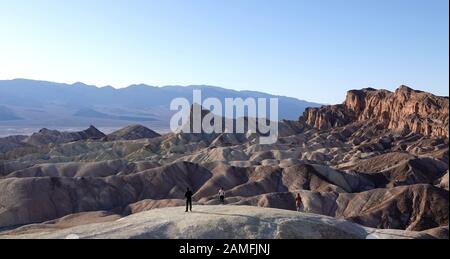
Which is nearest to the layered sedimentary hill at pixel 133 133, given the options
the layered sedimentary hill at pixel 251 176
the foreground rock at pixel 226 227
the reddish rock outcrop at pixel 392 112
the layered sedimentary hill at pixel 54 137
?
the layered sedimentary hill at pixel 54 137

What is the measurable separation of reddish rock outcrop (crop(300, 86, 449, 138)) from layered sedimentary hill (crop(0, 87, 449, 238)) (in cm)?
43

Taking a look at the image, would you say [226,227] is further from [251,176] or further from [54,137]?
[54,137]

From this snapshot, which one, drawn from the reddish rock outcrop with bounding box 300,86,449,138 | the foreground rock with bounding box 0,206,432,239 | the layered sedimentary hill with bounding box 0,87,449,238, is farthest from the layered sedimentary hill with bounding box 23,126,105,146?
the foreground rock with bounding box 0,206,432,239

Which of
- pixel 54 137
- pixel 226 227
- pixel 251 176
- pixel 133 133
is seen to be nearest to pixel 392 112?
pixel 133 133

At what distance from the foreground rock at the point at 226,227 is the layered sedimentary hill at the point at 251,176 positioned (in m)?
0.61

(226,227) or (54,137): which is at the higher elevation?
(226,227)

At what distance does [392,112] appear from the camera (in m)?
133

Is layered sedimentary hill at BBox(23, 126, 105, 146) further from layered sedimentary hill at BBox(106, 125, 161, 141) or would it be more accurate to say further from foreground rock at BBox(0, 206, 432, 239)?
foreground rock at BBox(0, 206, 432, 239)

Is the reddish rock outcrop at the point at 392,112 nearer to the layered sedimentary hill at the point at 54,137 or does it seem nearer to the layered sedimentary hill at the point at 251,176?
Result: the layered sedimentary hill at the point at 251,176

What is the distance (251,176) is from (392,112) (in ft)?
240

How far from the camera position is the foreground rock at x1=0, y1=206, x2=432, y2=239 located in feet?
71.8

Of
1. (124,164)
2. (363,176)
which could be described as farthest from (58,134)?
(363,176)

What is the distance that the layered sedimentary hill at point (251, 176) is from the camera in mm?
55375

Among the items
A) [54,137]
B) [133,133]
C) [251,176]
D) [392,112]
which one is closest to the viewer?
[251,176]
